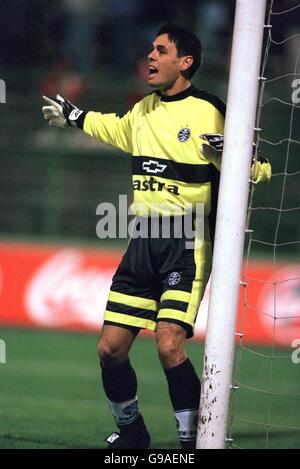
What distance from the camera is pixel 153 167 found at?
6082 mm

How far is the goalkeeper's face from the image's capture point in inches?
241

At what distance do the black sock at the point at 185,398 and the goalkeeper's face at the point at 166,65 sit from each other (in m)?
1.49

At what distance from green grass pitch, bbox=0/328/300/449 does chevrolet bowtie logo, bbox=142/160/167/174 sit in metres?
1.74

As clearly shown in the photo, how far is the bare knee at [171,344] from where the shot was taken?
5.88 m

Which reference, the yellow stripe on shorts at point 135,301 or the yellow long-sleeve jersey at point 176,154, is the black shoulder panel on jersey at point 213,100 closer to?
the yellow long-sleeve jersey at point 176,154

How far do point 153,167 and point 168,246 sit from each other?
0.43 meters

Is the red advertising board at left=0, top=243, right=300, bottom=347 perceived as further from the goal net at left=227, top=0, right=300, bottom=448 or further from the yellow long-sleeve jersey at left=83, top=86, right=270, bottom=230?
the yellow long-sleeve jersey at left=83, top=86, right=270, bottom=230

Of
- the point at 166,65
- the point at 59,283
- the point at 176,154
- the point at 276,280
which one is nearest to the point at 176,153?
the point at 176,154

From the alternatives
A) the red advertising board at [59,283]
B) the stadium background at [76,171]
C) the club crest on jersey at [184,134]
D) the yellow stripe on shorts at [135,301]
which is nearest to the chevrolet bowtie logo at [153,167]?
the club crest on jersey at [184,134]

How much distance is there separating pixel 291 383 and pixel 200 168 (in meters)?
4.35

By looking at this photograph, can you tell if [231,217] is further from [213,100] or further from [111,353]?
[111,353]
